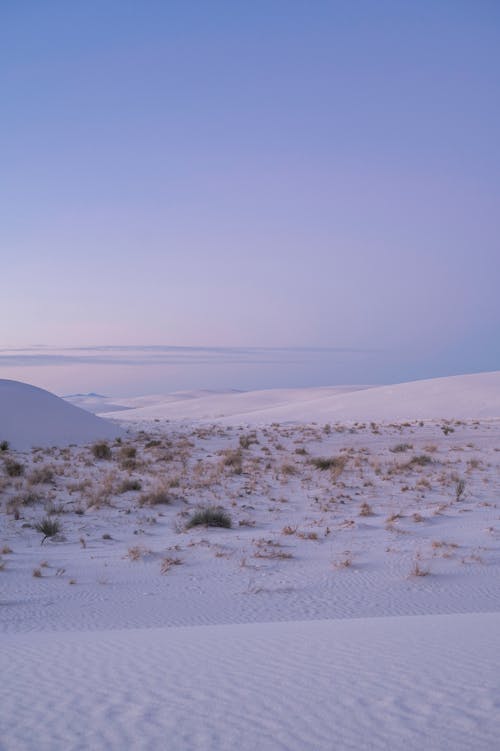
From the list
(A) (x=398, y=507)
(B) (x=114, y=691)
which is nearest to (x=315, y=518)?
(A) (x=398, y=507)

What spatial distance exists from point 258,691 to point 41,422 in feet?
92.9

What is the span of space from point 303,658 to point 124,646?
4.81 feet

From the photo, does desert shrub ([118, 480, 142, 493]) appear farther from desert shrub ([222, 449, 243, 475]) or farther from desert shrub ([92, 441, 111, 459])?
desert shrub ([92, 441, 111, 459])

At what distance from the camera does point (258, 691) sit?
3.67 m

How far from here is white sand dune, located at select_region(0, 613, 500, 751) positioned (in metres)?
3.03

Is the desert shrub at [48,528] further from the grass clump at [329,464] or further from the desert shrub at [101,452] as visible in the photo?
the desert shrub at [101,452]

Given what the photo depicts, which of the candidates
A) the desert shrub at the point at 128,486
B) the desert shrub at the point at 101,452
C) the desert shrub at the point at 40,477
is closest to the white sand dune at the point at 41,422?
the desert shrub at the point at 101,452

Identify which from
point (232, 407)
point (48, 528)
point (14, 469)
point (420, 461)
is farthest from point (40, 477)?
point (232, 407)

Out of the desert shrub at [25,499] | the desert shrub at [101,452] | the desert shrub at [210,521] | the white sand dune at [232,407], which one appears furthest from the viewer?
the white sand dune at [232,407]

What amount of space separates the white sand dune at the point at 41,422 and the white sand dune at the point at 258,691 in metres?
23.6

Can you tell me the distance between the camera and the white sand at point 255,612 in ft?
10.5

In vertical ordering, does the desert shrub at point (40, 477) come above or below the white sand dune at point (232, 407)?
above

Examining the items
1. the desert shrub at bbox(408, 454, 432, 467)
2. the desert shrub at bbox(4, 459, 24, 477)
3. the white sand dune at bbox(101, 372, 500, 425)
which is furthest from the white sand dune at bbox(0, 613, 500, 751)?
the white sand dune at bbox(101, 372, 500, 425)

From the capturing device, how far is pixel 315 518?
1181 centimetres
